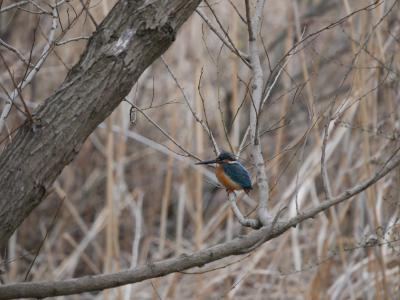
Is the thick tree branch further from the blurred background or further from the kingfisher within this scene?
the blurred background

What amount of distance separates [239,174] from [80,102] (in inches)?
30.8

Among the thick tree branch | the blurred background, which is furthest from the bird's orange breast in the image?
the blurred background

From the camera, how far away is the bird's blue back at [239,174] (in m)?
1.91

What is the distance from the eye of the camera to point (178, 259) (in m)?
1.24

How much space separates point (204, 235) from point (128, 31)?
2.06m

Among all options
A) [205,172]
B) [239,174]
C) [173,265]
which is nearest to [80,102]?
[173,265]

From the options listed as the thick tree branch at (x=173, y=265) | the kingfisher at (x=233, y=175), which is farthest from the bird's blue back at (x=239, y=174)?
the thick tree branch at (x=173, y=265)

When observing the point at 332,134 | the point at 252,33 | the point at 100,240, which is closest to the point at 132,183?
the point at 100,240

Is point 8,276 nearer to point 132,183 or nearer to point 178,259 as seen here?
point 132,183

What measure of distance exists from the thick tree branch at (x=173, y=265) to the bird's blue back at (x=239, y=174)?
0.63m

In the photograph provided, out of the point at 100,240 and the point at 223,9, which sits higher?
the point at 223,9

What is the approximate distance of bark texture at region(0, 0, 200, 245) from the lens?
4.02 ft

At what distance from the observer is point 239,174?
6.33 feet

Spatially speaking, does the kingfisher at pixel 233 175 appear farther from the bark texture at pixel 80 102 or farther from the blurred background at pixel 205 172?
the blurred background at pixel 205 172
